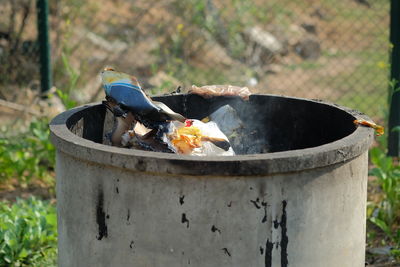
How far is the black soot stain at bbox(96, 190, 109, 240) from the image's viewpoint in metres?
2.36

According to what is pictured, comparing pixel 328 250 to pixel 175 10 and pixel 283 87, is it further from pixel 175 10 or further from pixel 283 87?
pixel 175 10

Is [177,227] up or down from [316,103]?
down

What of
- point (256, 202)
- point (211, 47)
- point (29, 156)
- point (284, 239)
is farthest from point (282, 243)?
point (211, 47)

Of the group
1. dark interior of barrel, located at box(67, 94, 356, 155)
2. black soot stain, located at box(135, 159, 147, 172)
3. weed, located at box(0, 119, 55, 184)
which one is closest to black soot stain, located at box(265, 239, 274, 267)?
black soot stain, located at box(135, 159, 147, 172)

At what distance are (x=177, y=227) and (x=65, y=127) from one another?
66cm

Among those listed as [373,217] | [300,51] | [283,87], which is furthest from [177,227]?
[300,51]

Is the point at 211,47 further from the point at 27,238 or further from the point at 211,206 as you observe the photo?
the point at 211,206

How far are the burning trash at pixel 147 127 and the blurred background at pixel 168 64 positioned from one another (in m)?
1.15

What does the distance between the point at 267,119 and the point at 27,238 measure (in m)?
1.38

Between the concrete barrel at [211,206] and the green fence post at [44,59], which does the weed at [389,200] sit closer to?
the concrete barrel at [211,206]

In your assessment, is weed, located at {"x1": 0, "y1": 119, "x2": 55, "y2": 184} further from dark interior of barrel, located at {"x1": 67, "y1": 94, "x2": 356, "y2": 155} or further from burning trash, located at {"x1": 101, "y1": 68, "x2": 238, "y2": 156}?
burning trash, located at {"x1": 101, "y1": 68, "x2": 238, "y2": 156}

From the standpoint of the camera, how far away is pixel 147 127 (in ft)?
8.90

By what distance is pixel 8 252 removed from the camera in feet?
11.5

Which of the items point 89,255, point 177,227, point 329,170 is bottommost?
point 89,255
